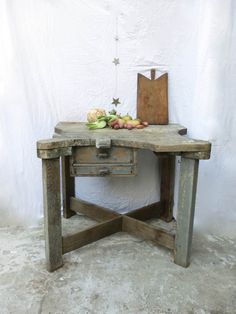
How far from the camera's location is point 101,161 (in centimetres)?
182

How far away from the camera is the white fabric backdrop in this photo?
7.48 feet

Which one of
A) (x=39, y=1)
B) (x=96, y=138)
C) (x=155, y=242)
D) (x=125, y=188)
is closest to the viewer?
(x=96, y=138)

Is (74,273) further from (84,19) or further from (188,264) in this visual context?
(84,19)

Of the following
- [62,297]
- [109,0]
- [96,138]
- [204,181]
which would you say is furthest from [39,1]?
[62,297]

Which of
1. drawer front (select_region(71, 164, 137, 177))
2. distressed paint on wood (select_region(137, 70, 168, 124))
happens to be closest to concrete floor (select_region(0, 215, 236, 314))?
drawer front (select_region(71, 164, 137, 177))

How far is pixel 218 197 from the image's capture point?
2.48 metres

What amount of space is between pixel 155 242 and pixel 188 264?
0.27 metres

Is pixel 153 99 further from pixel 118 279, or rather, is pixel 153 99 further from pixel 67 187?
pixel 118 279

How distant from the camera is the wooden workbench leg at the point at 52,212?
174 cm

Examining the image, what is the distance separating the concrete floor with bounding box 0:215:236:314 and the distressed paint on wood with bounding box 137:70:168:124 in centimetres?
99

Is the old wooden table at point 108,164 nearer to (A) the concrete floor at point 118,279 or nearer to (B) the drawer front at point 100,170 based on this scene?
(B) the drawer front at point 100,170

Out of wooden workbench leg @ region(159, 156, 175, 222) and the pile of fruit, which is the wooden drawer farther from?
wooden workbench leg @ region(159, 156, 175, 222)

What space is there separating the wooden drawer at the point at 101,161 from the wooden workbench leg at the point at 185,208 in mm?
309

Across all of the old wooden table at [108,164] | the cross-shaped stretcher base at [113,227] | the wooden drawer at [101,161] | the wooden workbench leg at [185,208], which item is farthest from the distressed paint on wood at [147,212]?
the wooden drawer at [101,161]
